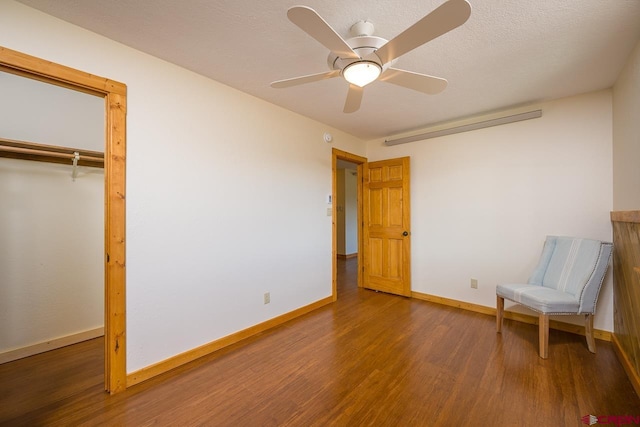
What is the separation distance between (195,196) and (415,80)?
1.95 metres

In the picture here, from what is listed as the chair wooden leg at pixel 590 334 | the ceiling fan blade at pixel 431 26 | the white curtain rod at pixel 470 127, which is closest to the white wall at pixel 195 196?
the white curtain rod at pixel 470 127

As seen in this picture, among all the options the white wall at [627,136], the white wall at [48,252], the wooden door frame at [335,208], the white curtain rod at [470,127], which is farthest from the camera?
the wooden door frame at [335,208]

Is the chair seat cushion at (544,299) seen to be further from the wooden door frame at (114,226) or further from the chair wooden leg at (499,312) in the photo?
the wooden door frame at (114,226)

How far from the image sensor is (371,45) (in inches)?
58.8

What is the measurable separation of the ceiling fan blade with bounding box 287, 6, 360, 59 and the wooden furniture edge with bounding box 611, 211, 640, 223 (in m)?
2.17

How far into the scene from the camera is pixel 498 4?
4.73ft

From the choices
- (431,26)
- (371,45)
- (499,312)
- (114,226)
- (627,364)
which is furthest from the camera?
(499,312)

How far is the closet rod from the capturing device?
2002 mm

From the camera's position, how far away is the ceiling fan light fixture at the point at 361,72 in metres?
1.49

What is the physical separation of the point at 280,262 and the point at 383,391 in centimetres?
161

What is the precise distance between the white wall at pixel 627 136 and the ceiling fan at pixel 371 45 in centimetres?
153

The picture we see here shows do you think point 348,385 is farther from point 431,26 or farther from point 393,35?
point 393,35

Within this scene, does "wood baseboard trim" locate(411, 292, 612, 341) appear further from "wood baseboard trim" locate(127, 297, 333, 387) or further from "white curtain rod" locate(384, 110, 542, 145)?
"white curtain rod" locate(384, 110, 542, 145)

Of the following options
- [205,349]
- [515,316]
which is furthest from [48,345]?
[515,316]
